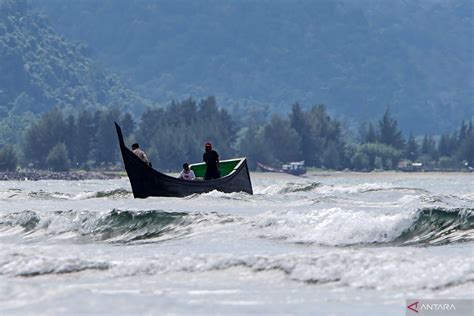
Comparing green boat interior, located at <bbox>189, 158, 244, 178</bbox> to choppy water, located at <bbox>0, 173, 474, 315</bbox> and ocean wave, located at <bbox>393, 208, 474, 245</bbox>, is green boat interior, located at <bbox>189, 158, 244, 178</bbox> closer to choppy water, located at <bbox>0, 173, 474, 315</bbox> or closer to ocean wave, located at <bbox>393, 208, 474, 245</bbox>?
choppy water, located at <bbox>0, 173, 474, 315</bbox>

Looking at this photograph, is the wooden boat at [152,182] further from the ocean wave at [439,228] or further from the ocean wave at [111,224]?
the ocean wave at [439,228]

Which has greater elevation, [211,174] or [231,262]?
[211,174]

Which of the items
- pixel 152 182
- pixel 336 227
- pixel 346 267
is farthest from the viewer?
pixel 152 182

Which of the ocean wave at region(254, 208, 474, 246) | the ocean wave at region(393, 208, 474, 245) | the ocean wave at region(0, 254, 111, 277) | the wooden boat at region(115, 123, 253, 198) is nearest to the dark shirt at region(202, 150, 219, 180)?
the wooden boat at region(115, 123, 253, 198)

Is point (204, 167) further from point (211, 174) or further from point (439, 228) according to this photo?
point (439, 228)

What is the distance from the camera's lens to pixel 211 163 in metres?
49.6

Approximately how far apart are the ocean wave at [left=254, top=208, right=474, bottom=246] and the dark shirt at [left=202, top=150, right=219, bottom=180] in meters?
16.2

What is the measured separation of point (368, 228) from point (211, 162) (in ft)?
66.5

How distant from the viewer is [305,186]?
70875mm

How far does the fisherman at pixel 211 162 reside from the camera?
161 feet

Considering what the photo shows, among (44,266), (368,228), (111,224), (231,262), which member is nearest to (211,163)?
(111,224)

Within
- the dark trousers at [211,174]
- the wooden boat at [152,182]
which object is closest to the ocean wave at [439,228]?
the wooden boat at [152,182]

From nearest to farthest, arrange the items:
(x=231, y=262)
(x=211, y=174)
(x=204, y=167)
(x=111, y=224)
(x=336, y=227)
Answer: (x=231, y=262) < (x=336, y=227) < (x=111, y=224) < (x=211, y=174) < (x=204, y=167)

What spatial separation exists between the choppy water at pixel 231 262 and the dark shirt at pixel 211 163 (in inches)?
479
